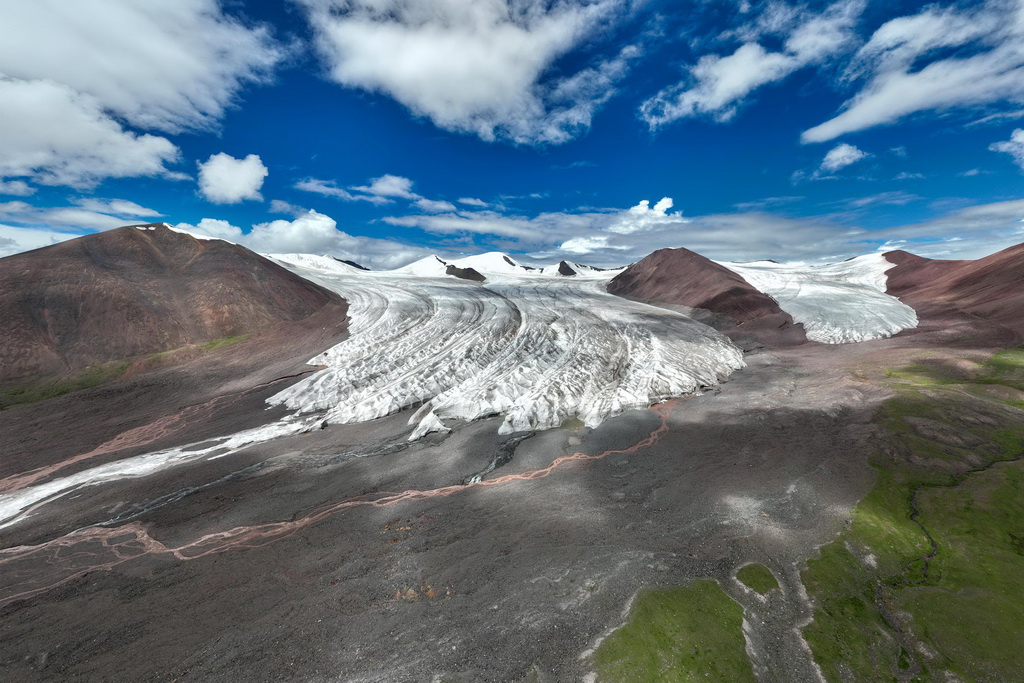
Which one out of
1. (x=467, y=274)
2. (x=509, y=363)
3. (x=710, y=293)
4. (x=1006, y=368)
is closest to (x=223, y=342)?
(x=509, y=363)

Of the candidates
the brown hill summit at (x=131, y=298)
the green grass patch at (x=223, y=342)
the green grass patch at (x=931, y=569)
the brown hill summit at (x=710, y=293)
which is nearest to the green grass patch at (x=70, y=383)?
the brown hill summit at (x=131, y=298)

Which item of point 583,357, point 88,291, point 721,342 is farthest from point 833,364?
point 88,291

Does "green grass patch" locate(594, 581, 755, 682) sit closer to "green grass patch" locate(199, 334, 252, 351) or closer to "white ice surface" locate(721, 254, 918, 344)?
"white ice surface" locate(721, 254, 918, 344)

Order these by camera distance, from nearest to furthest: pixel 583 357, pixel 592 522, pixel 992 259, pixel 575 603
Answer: pixel 575 603
pixel 592 522
pixel 583 357
pixel 992 259

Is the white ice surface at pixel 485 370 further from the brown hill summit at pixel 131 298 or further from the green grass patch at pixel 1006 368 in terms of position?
the green grass patch at pixel 1006 368

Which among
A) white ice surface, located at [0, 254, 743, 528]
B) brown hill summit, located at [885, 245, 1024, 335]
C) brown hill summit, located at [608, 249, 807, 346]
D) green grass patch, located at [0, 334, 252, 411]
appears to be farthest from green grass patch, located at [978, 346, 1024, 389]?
green grass patch, located at [0, 334, 252, 411]

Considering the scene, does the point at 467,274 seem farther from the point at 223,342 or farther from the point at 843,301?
the point at 843,301

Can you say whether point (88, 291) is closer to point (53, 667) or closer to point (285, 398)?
point (285, 398)
